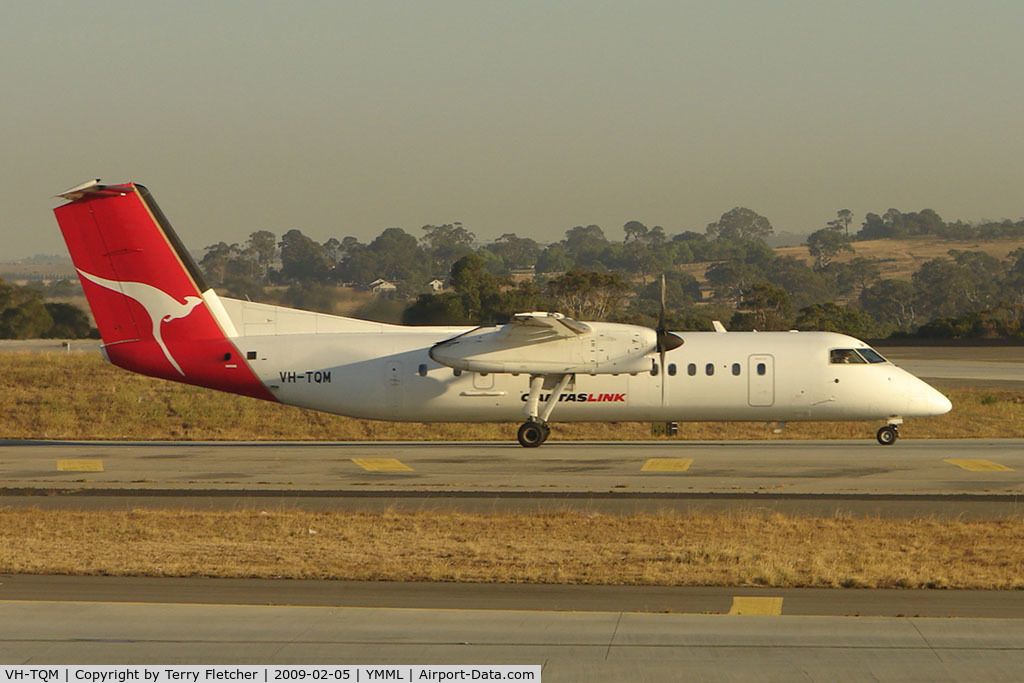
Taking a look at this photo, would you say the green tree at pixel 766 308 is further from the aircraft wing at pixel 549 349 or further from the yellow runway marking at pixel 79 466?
the yellow runway marking at pixel 79 466

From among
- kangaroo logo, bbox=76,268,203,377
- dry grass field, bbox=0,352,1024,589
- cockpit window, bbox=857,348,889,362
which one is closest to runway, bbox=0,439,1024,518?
dry grass field, bbox=0,352,1024,589

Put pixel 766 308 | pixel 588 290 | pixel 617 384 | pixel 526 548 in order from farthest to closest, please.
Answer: pixel 766 308 → pixel 588 290 → pixel 617 384 → pixel 526 548

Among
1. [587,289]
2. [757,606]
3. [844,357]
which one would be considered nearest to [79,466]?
[757,606]

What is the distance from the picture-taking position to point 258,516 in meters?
19.3

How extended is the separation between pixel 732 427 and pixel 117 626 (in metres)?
30.4

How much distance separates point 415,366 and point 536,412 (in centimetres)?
332

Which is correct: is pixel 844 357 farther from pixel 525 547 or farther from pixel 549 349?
pixel 525 547

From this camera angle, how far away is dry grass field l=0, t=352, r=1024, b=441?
38125 mm

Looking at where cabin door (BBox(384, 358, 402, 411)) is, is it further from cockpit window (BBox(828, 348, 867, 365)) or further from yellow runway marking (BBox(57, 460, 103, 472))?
cockpit window (BBox(828, 348, 867, 365))

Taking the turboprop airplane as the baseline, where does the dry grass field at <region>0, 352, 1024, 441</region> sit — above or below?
below

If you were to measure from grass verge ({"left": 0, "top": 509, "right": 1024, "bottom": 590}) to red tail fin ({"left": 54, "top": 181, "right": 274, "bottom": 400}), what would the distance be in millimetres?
10257

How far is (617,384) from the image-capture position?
29.9m

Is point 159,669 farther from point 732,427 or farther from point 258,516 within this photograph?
point 732,427

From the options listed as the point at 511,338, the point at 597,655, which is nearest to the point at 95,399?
the point at 511,338
